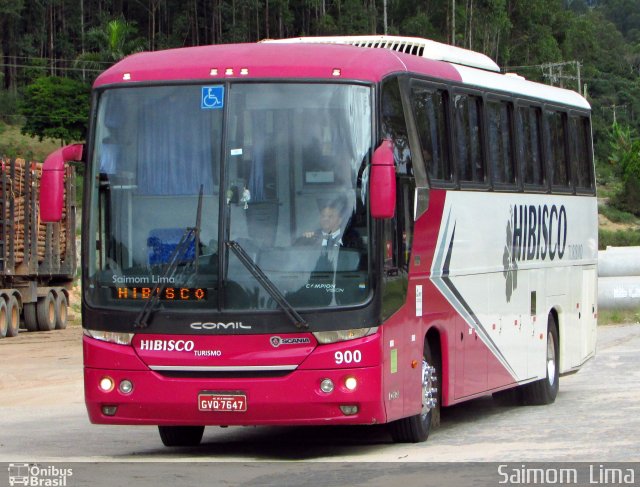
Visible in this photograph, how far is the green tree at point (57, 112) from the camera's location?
79.3 metres

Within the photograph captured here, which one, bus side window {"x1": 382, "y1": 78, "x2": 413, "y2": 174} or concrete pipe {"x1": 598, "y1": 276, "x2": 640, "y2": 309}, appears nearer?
bus side window {"x1": 382, "y1": 78, "x2": 413, "y2": 174}

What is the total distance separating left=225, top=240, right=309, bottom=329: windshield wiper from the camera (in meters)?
10.9

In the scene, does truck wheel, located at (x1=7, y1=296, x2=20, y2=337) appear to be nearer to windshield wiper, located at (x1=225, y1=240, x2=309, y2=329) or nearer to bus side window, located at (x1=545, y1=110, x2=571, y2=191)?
bus side window, located at (x1=545, y1=110, x2=571, y2=191)

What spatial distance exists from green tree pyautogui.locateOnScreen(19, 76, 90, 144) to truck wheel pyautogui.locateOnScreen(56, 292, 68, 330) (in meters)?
44.6

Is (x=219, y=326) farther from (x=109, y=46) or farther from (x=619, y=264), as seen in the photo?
(x=109, y=46)

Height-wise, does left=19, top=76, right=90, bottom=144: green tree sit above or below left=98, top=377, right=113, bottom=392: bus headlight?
above

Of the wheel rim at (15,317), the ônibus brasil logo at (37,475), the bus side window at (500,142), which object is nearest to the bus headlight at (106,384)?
the ônibus brasil logo at (37,475)

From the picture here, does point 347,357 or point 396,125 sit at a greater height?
point 396,125

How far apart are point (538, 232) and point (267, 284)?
567 cm

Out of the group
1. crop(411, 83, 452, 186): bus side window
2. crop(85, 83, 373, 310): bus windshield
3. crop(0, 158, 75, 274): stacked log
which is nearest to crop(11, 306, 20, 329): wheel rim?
crop(0, 158, 75, 274): stacked log

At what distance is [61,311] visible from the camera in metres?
34.6

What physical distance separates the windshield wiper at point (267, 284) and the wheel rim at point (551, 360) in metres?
6.29

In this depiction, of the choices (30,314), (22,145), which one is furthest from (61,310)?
(22,145)

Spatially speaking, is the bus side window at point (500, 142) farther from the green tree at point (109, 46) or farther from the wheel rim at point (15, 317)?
the green tree at point (109, 46)
